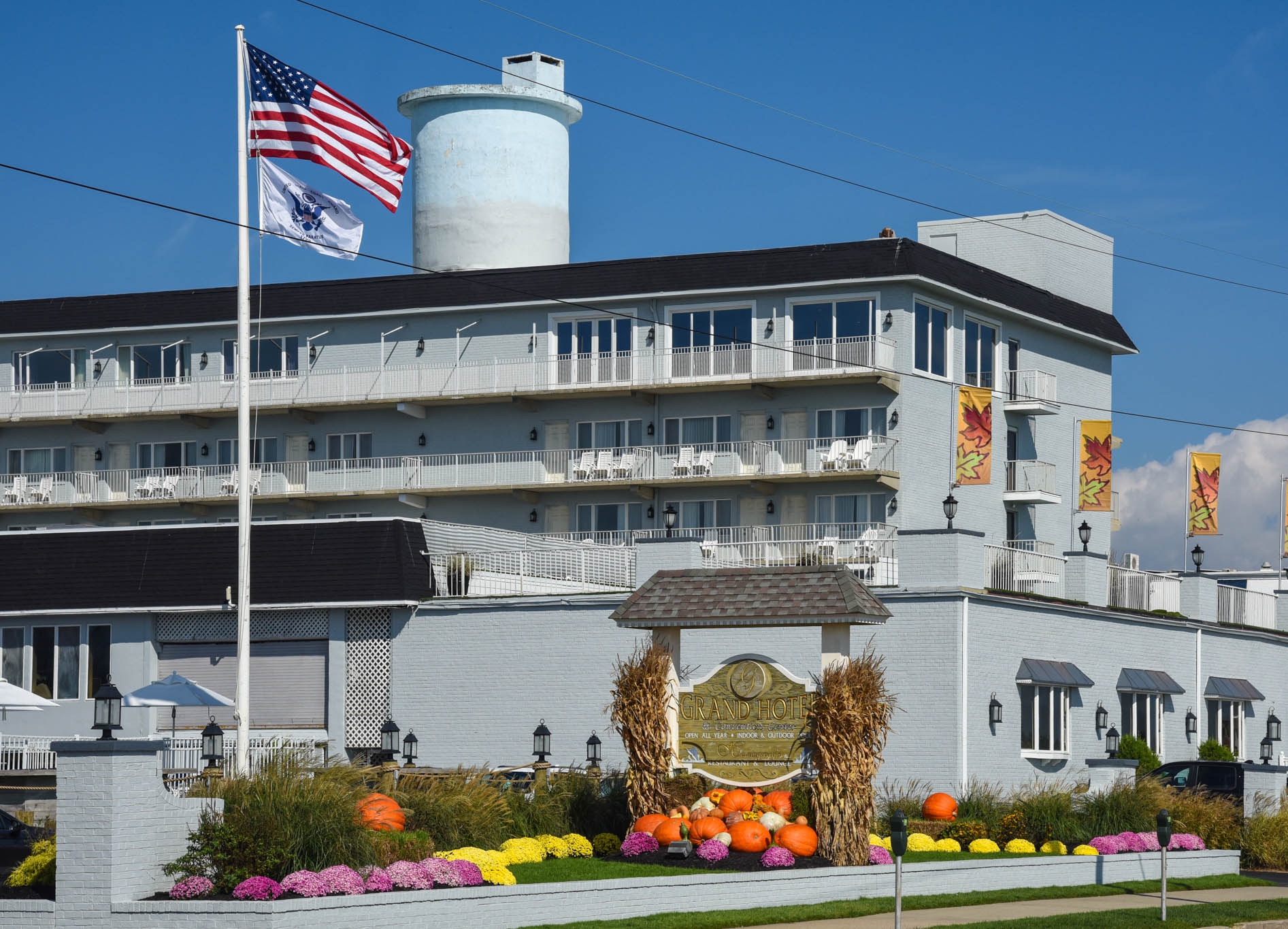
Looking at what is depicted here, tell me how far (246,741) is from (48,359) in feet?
116

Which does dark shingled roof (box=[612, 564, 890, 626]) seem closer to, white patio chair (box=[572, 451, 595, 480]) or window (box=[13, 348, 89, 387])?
white patio chair (box=[572, 451, 595, 480])

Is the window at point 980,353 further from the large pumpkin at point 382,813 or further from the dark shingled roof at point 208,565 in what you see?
the large pumpkin at point 382,813

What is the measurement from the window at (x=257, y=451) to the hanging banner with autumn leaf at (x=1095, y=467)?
24793 mm

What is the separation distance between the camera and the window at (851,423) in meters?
48.9

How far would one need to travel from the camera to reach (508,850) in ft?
76.3

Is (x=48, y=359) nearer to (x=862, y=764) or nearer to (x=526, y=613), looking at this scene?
(x=526, y=613)

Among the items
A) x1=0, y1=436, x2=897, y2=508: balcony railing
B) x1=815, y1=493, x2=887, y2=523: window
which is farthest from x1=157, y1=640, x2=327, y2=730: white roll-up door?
x1=815, y1=493, x2=887, y2=523: window

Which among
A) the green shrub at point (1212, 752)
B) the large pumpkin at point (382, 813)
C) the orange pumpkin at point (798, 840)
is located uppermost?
the large pumpkin at point (382, 813)

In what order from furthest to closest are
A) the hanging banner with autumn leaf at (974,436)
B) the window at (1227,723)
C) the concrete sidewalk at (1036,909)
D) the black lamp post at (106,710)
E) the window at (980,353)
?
the window at (980,353) → the hanging banner with autumn leaf at (974,436) → the window at (1227,723) → the concrete sidewalk at (1036,909) → the black lamp post at (106,710)

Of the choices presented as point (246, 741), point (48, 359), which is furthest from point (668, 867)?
point (48, 359)

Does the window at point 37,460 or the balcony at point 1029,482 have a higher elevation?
the window at point 37,460

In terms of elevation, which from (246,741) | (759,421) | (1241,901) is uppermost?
(759,421)

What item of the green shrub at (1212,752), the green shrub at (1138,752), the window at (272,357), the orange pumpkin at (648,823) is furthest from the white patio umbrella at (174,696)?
the window at (272,357)

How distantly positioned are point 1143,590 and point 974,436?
7.67m
